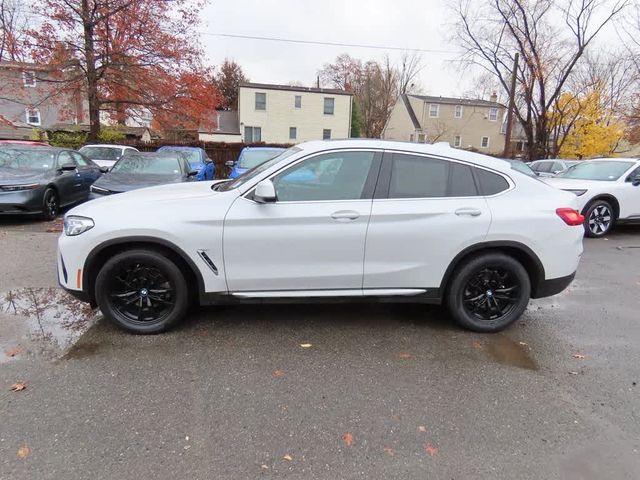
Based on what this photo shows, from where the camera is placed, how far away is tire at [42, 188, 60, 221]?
853 centimetres

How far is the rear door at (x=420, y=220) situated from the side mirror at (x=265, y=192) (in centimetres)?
87

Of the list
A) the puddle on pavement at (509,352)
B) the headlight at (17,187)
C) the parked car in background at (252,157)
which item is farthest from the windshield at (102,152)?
the puddle on pavement at (509,352)

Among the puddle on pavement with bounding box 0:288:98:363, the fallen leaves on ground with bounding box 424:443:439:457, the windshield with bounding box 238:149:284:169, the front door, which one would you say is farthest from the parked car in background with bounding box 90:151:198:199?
the fallen leaves on ground with bounding box 424:443:439:457

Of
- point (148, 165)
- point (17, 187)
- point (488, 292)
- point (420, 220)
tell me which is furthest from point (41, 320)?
point (148, 165)

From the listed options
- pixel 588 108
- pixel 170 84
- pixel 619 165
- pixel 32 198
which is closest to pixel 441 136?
pixel 588 108

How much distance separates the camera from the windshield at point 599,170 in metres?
8.87

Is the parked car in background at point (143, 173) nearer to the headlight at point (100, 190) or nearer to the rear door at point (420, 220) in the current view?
the headlight at point (100, 190)

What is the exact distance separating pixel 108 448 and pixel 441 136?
42602 mm

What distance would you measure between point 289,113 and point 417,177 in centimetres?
3381

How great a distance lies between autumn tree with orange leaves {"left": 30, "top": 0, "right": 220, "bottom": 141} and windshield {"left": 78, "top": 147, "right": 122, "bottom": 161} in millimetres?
5224

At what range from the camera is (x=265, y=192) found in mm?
3416

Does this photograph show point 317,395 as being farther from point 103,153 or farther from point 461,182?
point 103,153

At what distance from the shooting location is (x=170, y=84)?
2000cm

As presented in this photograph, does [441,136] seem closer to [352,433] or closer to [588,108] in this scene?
[588,108]
